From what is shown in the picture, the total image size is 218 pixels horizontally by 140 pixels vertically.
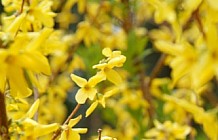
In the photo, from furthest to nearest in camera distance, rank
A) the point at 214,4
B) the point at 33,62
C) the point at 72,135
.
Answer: the point at 72,135
the point at 33,62
the point at 214,4

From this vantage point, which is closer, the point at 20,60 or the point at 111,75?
the point at 20,60

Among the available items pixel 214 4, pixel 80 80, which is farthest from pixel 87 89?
pixel 214 4

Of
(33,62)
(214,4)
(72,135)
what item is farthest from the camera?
(72,135)

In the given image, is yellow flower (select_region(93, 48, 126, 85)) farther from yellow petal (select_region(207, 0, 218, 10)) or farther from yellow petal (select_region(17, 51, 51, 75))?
yellow petal (select_region(207, 0, 218, 10))

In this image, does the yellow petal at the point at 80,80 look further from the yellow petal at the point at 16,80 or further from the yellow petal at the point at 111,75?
the yellow petal at the point at 16,80

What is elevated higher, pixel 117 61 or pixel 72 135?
pixel 117 61

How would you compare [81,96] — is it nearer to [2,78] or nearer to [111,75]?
[111,75]

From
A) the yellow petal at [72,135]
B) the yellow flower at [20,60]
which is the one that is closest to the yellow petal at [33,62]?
the yellow flower at [20,60]

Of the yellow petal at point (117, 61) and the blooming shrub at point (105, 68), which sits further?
the yellow petal at point (117, 61)
